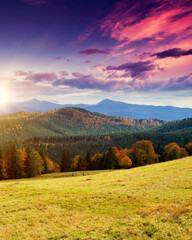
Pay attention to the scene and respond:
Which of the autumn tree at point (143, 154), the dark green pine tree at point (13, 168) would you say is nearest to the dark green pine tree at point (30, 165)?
the dark green pine tree at point (13, 168)

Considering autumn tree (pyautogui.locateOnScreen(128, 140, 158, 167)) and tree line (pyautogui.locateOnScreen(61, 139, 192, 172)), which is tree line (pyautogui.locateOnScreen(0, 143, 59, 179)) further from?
autumn tree (pyautogui.locateOnScreen(128, 140, 158, 167))

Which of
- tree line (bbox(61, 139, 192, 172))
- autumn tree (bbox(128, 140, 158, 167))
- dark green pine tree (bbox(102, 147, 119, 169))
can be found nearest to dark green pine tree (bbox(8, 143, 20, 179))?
tree line (bbox(61, 139, 192, 172))

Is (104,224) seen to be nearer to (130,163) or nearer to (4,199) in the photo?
(4,199)

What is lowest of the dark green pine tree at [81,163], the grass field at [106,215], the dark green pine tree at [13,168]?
the dark green pine tree at [81,163]

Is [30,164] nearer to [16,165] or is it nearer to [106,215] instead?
[16,165]

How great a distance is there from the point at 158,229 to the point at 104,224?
457 cm

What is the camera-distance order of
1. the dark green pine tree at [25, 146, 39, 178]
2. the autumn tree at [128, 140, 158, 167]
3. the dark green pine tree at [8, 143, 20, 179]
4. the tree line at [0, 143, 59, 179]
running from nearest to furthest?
the tree line at [0, 143, 59, 179] < the dark green pine tree at [8, 143, 20, 179] < the dark green pine tree at [25, 146, 39, 178] < the autumn tree at [128, 140, 158, 167]

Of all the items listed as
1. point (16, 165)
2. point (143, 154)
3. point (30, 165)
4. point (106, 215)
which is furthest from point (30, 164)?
point (106, 215)

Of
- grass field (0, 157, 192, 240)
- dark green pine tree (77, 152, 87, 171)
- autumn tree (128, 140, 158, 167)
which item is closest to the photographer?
grass field (0, 157, 192, 240)

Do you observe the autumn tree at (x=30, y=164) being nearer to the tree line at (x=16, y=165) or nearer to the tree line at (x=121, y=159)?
the tree line at (x=16, y=165)

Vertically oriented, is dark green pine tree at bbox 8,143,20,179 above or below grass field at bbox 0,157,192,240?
below

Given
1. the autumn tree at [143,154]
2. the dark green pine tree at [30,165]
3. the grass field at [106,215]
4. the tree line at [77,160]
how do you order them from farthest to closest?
the autumn tree at [143,154] → the dark green pine tree at [30,165] → the tree line at [77,160] → the grass field at [106,215]

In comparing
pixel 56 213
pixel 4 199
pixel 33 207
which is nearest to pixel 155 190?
pixel 56 213

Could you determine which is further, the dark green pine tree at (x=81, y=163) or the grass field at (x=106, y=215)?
the dark green pine tree at (x=81, y=163)
